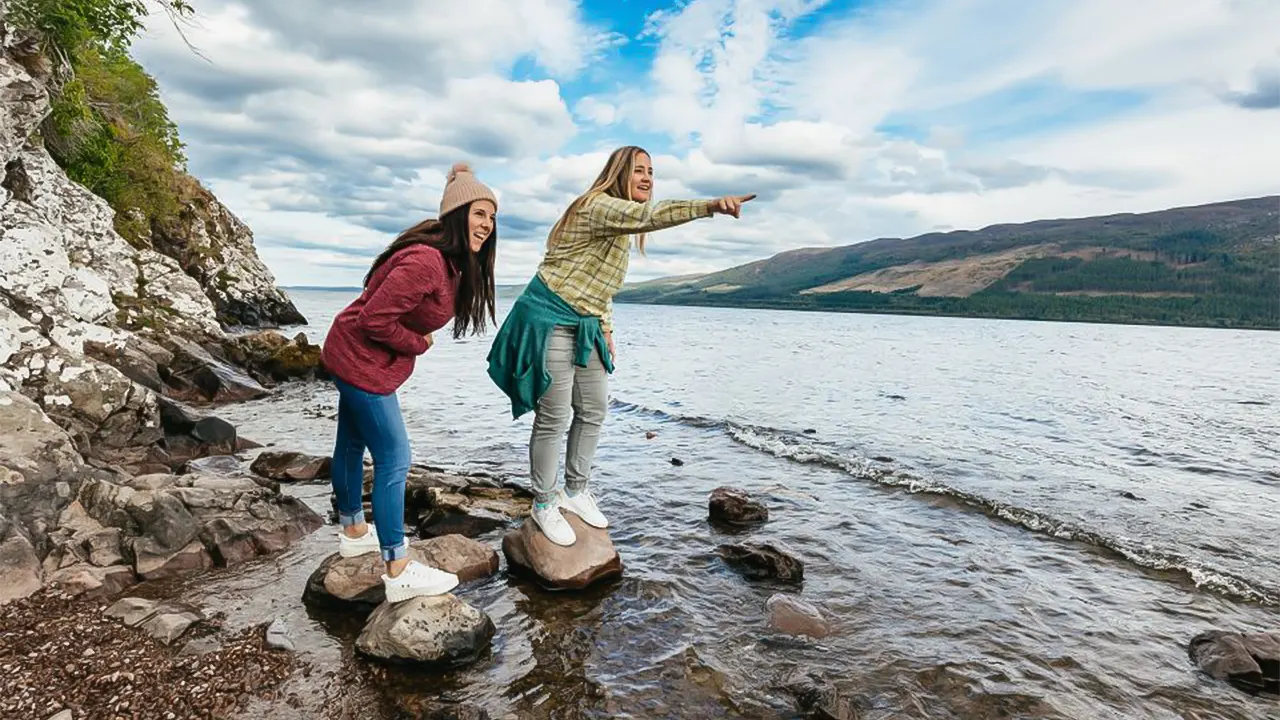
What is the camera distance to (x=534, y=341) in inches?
234

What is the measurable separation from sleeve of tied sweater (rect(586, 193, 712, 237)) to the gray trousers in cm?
103

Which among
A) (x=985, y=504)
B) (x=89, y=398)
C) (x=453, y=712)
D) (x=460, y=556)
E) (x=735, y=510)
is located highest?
(x=89, y=398)

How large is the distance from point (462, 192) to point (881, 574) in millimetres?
6029

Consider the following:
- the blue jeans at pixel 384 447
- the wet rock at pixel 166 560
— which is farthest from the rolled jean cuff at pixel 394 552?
the wet rock at pixel 166 560

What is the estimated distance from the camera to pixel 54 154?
2366 centimetres

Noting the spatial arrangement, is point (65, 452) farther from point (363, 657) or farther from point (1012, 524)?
point (1012, 524)

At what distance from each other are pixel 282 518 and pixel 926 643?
682cm

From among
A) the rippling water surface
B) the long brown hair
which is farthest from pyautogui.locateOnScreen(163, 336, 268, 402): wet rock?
the long brown hair

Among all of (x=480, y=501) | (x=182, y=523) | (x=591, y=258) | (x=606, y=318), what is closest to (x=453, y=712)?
(x=606, y=318)

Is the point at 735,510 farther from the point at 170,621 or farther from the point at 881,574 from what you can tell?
the point at 170,621

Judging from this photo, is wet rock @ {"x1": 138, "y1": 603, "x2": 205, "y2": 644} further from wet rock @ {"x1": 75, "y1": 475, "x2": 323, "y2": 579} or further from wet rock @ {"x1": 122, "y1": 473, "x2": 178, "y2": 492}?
wet rock @ {"x1": 122, "y1": 473, "x2": 178, "y2": 492}

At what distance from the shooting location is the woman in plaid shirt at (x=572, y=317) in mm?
5805

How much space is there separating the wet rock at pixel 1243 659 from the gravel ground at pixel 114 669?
7146 mm

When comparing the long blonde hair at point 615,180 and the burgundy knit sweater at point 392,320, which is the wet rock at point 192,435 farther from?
the long blonde hair at point 615,180
